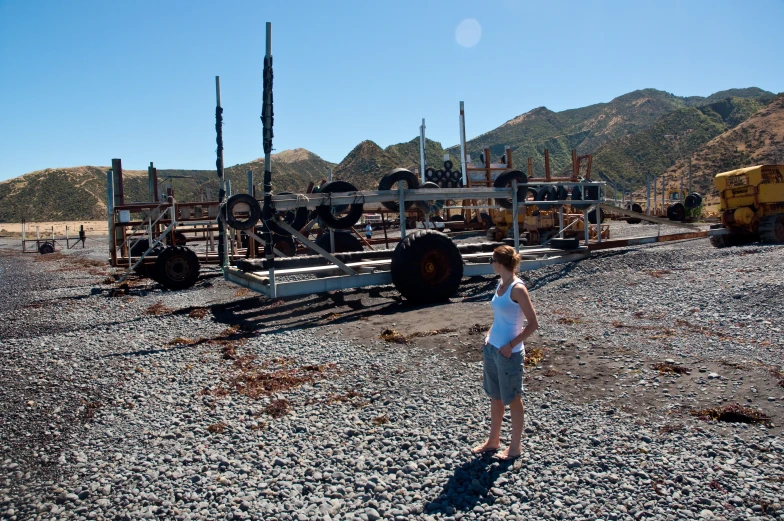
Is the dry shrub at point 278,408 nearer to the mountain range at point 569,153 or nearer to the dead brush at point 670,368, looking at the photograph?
the dead brush at point 670,368

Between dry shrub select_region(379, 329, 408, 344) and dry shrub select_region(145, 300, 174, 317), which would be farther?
dry shrub select_region(145, 300, 174, 317)

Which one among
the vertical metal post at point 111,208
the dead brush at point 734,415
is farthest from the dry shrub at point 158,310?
the dead brush at point 734,415

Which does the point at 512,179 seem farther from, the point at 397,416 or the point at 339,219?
the point at 397,416

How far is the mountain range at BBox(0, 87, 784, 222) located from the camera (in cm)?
6700

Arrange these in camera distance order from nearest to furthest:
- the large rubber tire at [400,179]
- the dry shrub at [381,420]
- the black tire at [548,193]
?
1. the dry shrub at [381,420]
2. the large rubber tire at [400,179]
3. the black tire at [548,193]

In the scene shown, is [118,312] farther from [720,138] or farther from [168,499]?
[720,138]

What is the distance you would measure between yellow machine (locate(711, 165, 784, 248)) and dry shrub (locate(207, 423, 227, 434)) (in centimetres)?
1597

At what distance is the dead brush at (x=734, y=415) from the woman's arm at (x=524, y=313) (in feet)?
5.96

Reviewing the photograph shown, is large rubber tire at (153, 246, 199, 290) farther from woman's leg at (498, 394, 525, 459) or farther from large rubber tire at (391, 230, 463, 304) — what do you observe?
woman's leg at (498, 394, 525, 459)

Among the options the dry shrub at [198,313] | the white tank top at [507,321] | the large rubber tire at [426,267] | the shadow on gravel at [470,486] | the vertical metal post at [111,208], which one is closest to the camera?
the shadow on gravel at [470,486]

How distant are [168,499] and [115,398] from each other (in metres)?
2.58

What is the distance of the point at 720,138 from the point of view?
70.4m

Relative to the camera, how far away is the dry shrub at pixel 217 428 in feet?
17.1

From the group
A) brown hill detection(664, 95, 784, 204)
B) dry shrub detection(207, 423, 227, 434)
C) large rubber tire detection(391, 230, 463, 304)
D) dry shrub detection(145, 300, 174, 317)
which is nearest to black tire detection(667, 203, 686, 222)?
large rubber tire detection(391, 230, 463, 304)
